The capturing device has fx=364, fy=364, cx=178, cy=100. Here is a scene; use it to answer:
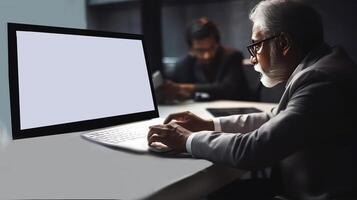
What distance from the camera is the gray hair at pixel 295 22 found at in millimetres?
927

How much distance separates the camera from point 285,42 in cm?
95

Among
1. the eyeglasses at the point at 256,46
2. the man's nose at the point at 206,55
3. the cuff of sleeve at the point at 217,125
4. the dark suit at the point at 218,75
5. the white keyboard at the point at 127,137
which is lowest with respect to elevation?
the white keyboard at the point at 127,137

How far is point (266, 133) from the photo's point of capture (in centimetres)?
76

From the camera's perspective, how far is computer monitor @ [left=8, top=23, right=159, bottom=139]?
88 centimetres

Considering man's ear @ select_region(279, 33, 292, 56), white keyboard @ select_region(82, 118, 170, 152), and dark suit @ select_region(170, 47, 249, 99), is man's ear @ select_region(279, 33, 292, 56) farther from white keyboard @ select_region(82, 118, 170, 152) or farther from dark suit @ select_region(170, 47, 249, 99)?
dark suit @ select_region(170, 47, 249, 99)

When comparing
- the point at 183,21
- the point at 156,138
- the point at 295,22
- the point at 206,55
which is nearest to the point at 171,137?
the point at 156,138

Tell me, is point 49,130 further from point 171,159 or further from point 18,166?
point 171,159

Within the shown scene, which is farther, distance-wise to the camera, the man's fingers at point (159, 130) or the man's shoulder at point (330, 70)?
the man's fingers at point (159, 130)

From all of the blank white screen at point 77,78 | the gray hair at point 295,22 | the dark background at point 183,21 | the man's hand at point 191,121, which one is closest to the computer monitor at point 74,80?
the blank white screen at point 77,78

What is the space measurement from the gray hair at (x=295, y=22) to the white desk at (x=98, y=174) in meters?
0.38

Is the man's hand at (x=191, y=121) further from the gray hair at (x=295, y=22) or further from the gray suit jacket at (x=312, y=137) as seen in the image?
the gray hair at (x=295, y=22)

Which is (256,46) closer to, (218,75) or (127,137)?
(127,137)

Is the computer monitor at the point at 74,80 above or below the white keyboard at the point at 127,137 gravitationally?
above

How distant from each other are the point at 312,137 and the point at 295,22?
318 millimetres
